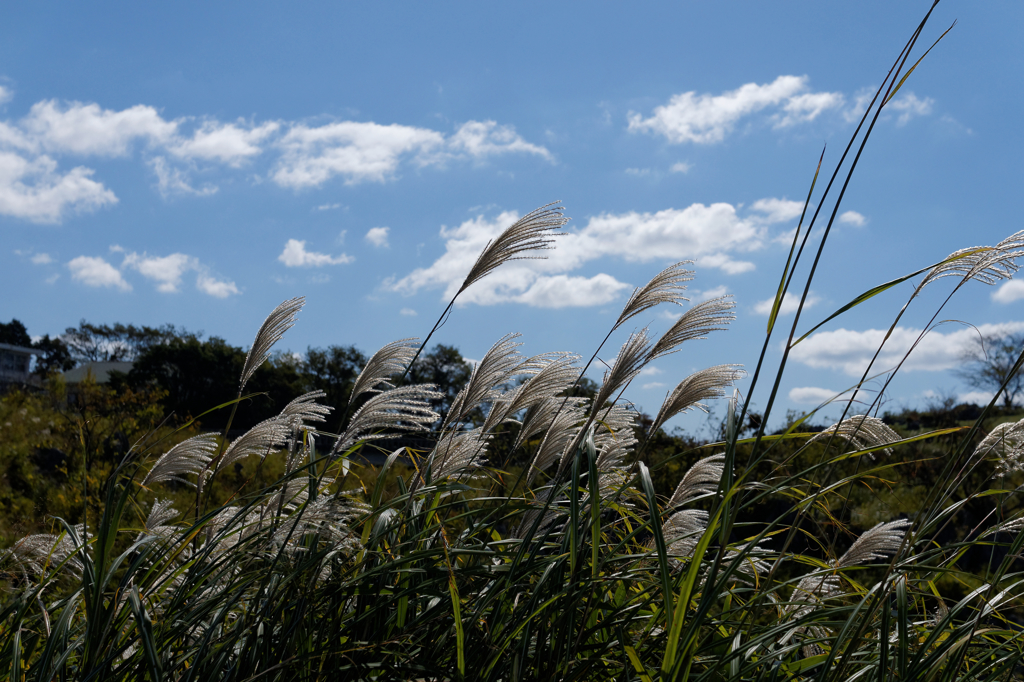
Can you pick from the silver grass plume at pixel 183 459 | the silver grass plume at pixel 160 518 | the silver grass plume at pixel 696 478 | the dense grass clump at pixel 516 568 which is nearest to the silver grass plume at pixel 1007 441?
the dense grass clump at pixel 516 568

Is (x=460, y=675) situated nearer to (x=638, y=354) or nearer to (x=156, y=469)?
(x=638, y=354)

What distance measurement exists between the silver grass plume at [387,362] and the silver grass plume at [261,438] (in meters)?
0.22

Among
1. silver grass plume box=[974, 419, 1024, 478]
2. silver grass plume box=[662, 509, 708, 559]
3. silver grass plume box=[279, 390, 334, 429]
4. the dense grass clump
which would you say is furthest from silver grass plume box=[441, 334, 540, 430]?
silver grass plume box=[974, 419, 1024, 478]

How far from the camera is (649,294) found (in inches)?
75.8

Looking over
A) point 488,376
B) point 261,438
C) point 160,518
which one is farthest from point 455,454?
point 160,518

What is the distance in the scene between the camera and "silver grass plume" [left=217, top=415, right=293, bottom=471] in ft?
6.16

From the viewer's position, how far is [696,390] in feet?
6.02

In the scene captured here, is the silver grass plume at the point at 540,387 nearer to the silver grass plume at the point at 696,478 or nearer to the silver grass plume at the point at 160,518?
the silver grass plume at the point at 696,478

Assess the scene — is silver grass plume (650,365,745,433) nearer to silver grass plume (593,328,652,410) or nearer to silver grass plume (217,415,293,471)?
silver grass plume (593,328,652,410)

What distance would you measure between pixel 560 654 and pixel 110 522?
1173 mm

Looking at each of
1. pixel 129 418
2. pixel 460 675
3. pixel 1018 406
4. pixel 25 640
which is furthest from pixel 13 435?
pixel 1018 406

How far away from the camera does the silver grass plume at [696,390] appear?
1.78 m

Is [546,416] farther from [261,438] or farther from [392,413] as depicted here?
[261,438]

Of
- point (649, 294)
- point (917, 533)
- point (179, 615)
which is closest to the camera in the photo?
point (917, 533)
